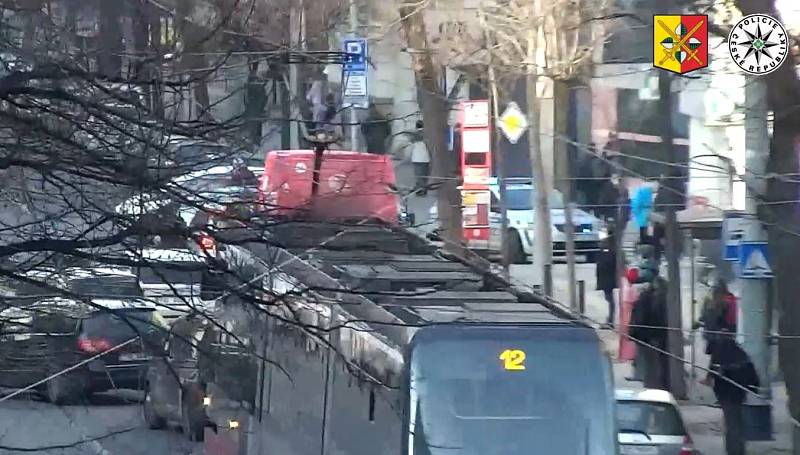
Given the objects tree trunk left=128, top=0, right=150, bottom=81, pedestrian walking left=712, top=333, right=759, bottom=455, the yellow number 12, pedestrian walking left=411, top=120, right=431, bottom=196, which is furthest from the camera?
pedestrian walking left=411, top=120, right=431, bottom=196

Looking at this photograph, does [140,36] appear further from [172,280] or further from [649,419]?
[649,419]

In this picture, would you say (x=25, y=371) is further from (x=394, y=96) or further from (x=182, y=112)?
(x=394, y=96)

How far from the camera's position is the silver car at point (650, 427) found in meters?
14.0

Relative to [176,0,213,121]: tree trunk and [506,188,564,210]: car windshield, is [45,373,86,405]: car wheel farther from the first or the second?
[506,188,564,210]: car windshield

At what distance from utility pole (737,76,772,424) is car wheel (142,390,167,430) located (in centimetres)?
604

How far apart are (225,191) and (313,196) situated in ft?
1.83

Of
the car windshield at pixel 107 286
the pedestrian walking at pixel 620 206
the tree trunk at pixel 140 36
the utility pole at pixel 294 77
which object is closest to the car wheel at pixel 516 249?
the pedestrian walking at pixel 620 206

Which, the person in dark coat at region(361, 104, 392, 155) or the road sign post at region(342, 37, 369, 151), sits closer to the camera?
the person in dark coat at region(361, 104, 392, 155)

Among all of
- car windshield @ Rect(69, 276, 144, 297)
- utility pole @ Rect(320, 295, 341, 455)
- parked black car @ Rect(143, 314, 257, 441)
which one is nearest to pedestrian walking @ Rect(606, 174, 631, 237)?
parked black car @ Rect(143, 314, 257, 441)

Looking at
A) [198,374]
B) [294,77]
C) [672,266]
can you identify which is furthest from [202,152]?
[672,266]

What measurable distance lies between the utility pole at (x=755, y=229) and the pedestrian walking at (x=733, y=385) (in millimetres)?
262

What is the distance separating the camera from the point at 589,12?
2127 centimetres

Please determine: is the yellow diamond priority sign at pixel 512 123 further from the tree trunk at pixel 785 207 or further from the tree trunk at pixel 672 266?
the tree trunk at pixel 785 207

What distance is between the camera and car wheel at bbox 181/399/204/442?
37.5 feet
